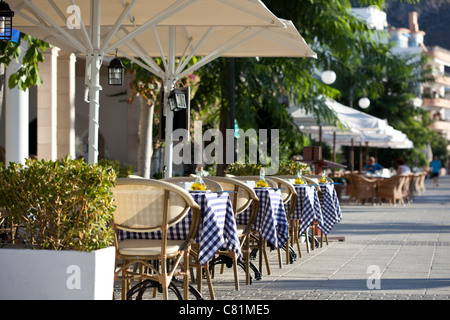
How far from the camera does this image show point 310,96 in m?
20.7

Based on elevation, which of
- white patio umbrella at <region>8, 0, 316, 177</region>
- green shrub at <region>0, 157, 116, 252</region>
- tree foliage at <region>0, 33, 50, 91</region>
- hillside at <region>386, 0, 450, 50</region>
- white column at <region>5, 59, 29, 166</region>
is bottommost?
green shrub at <region>0, 157, 116, 252</region>

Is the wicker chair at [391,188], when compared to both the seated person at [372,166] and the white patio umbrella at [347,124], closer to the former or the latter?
the white patio umbrella at [347,124]

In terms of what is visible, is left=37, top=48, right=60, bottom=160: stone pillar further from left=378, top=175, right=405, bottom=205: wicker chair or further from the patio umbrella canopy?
left=378, top=175, right=405, bottom=205: wicker chair

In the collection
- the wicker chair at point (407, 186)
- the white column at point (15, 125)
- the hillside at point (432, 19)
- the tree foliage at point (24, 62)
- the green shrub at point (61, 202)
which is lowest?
the wicker chair at point (407, 186)

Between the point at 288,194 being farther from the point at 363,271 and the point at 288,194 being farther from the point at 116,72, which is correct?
the point at 116,72

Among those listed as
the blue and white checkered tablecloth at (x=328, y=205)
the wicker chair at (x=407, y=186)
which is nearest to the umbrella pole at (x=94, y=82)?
the blue and white checkered tablecloth at (x=328, y=205)

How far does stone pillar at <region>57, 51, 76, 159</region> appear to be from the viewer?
2150 cm

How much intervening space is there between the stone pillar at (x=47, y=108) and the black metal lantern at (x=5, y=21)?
37.0 ft

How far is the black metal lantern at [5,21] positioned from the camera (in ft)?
26.9

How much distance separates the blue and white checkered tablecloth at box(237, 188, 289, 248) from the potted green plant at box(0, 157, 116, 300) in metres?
3.16

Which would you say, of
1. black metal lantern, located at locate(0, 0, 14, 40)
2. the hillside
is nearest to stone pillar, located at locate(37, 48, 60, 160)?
black metal lantern, located at locate(0, 0, 14, 40)

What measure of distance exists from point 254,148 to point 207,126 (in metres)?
7.39

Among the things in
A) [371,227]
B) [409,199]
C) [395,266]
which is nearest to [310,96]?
[371,227]

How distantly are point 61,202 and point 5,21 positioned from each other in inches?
118
